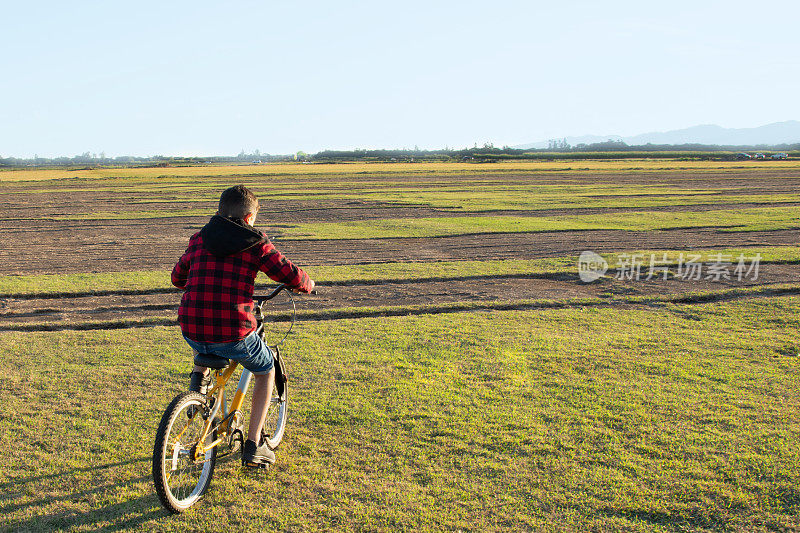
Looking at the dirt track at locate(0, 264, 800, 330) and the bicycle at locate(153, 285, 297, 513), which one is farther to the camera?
the dirt track at locate(0, 264, 800, 330)

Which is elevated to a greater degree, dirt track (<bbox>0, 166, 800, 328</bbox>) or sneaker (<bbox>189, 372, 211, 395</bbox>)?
sneaker (<bbox>189, 372, 211, 395</bbox>)

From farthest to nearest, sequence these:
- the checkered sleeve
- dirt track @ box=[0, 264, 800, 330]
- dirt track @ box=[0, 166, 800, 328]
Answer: dirt track @ box=[0, 166, 800, 328], dirt track @ box=[0, 264, 800, 330], the checkered sleeve

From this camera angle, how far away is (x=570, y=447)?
494cm

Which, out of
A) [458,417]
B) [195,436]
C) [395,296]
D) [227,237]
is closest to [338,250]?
[395,296]

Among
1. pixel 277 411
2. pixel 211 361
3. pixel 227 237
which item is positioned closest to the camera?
pixel 227 237

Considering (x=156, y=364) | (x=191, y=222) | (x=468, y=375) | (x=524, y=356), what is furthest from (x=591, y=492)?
(x=191, y=222)

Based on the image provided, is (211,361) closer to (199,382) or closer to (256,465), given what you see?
(199,382)

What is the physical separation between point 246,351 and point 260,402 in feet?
1.70

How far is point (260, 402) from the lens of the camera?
14.3 ft

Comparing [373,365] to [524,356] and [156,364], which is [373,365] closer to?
[524,356]

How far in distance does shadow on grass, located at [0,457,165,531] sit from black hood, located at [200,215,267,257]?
1.87 m

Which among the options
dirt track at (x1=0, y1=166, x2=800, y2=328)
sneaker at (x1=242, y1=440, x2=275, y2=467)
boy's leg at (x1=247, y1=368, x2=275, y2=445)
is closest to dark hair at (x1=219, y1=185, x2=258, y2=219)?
A: boy's leg at (x1=247, y1=368, x2=275, y2=445)

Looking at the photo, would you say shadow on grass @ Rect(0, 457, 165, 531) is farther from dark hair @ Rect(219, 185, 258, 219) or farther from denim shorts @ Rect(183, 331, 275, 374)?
dark hair @ Rect(219, 185, 258, 219)

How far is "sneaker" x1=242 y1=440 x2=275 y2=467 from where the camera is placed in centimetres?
436
